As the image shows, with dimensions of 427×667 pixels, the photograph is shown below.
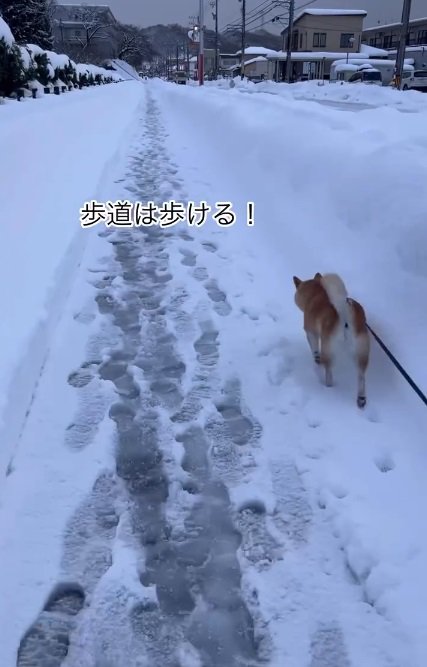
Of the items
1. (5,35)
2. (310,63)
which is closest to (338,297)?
(5,35)

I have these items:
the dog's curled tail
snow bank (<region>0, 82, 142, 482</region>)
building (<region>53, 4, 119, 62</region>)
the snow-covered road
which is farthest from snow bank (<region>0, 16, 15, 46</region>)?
building (<region>53, 4, 119, 62</region>)

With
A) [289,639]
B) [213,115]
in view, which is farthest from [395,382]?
[213,115]

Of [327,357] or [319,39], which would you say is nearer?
[327,357]

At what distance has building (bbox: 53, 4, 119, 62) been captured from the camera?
7294cm

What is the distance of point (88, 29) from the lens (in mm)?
75062

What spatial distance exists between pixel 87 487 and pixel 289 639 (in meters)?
0.91

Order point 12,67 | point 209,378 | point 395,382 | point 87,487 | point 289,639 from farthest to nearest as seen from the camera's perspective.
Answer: point 12,67
point 209,378
point 395,382
point 87,487
point 289,639

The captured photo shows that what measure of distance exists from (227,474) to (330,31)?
257 feet

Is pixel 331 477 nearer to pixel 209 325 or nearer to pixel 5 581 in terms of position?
pixel 5 581

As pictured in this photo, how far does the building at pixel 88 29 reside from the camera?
7294 cm

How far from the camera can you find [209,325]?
11.3 ft

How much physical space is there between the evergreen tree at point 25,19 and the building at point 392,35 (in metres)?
53.6

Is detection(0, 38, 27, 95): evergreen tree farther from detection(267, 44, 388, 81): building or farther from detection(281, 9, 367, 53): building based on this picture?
detection(281, 9, 367, 53): building

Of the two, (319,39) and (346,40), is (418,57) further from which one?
(319,39)
